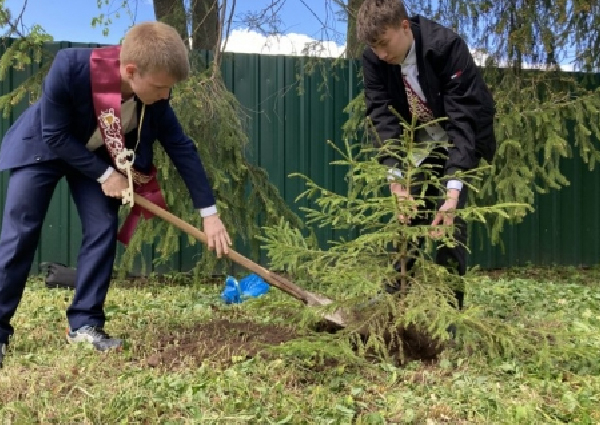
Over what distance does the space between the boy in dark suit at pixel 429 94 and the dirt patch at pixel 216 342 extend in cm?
67

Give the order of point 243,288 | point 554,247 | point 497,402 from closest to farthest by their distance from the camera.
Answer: point 497,402, point 243,288, point 554,247

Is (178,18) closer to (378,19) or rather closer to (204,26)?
(204,26)

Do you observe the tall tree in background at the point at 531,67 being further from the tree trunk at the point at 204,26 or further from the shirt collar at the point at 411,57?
the shirt collar at the point at 411,57

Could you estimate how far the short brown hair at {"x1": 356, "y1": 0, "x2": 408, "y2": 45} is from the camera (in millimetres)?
2629

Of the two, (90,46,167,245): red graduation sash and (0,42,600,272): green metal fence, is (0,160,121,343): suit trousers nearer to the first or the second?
(90,46,167,245): red graduation sash

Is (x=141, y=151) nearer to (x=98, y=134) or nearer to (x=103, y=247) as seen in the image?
(x=98, y=134)

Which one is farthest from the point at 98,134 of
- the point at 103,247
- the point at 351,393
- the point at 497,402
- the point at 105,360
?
the point at 497,402

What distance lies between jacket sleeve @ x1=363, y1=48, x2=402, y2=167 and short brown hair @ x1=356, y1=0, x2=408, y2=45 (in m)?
0.37

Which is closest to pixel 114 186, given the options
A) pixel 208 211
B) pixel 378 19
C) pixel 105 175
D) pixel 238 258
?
pixel 105 175

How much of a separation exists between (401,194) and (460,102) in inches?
21.4

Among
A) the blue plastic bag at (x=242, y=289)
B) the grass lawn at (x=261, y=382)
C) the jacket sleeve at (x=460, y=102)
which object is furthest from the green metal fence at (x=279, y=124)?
the jacket sleeve at (x=460, y=102)

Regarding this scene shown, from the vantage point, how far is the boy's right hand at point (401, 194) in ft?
8.36

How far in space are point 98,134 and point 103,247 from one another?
21.7 inches

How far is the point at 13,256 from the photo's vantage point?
2.72 m
